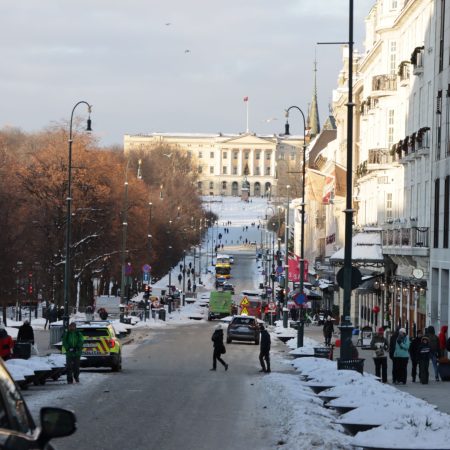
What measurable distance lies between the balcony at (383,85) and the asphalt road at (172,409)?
22501mm

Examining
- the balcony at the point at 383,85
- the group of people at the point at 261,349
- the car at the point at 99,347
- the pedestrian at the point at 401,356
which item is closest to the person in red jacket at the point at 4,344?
the car at the point at 99,347

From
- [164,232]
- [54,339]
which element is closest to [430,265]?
[54,339]

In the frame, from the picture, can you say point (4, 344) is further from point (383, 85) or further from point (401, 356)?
point (383, 85)

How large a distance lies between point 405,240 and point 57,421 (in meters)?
42.2

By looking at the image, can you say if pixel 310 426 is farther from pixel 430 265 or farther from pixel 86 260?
pixel 86 260

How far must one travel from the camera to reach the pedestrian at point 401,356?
97.0 feet

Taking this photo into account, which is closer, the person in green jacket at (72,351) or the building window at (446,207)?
the person in green jacket at (72,351)

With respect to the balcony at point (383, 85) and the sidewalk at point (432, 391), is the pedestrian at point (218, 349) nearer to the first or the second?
the sidewalk at point (432, 391)

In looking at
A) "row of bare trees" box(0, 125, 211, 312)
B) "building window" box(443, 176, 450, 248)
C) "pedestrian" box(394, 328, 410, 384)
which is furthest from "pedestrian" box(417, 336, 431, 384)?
"row of bare trees" box(0, 125, 211, 312)

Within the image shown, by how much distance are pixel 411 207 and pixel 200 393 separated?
27.6m

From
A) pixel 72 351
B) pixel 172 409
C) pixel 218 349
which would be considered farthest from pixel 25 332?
pixel 172 409

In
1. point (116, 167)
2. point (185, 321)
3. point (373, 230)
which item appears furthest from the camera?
point (116, 167)

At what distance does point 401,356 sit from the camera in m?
29.6

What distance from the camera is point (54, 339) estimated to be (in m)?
46.1
